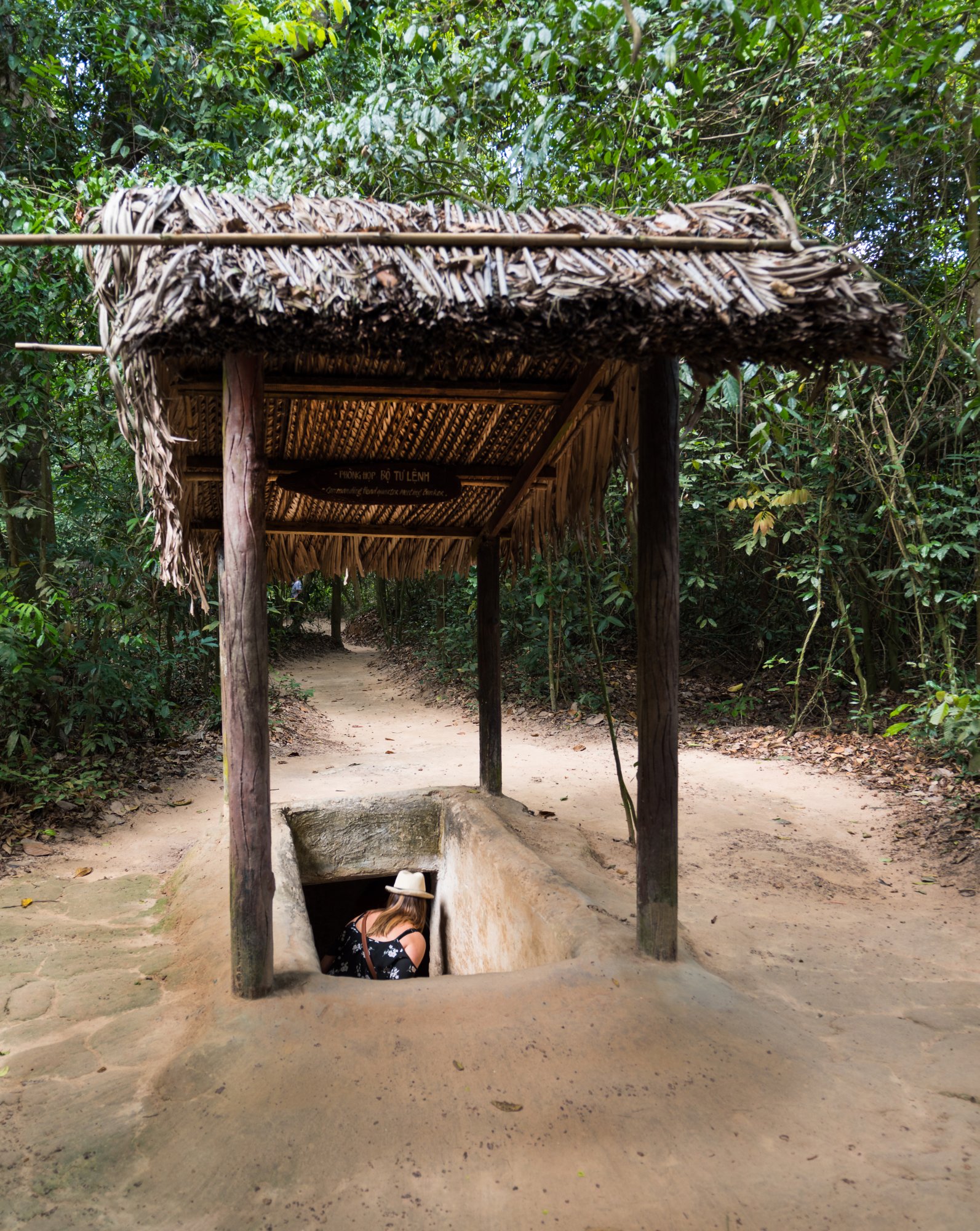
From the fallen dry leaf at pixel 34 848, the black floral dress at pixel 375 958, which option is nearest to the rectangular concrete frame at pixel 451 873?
the black floral dress at pixel 375 958

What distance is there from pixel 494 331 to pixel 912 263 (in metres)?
6.80

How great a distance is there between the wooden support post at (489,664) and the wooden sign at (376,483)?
120 cm

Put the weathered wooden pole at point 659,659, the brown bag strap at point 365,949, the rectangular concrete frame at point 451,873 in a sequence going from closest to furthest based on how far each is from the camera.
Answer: the weathered wooden pole at point 659,659 → the rectangular concrete frame at point 451,873 → the brown bag strap at point 365,949

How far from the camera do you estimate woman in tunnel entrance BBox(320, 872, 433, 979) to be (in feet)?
13.9

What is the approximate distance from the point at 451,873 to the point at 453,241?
384 cm

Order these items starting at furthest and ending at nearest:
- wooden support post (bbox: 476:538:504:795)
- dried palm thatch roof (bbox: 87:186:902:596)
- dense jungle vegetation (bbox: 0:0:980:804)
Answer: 1. wooden support post (bbox: 476:538:504:795)
2. dense jungle vegetation (bbox: 0:0:980:804)
3. dried palm thatch roof (bbox: 87:186:902:596)

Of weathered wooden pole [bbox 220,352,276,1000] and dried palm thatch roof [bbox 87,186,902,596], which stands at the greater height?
dried palm thatch roof [bbox 87,186,902,596]

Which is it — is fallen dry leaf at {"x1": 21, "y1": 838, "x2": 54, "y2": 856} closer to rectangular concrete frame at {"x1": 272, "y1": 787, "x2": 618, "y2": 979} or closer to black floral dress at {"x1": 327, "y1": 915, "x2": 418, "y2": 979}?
rectangular concrete frame at {"x1": 272, "y1": 787, "x2": 618, "y2": 979}

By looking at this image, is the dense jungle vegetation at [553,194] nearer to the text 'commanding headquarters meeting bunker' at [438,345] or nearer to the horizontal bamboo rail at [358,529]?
the text 'commanding headquarters meeting bunker' at [438,345]

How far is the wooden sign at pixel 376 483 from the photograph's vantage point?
4.02 meters

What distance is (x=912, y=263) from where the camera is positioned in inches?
288

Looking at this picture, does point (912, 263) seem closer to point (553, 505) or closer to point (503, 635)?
point (553, 505)

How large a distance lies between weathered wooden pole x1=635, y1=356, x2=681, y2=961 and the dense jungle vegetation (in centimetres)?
17

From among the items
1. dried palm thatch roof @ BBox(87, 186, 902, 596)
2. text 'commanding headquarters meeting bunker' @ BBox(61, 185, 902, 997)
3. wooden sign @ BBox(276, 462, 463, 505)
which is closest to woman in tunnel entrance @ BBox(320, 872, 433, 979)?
text 'commanding headquarters meeting bunker' @ BBox(61, 185, 902, 997)
